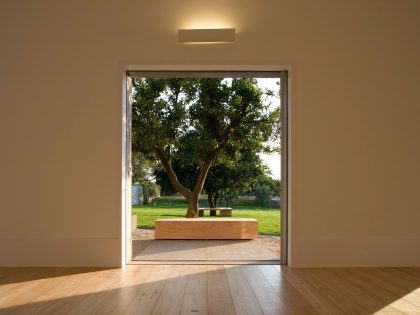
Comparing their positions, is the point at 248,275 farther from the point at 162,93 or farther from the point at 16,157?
the point at 162,93

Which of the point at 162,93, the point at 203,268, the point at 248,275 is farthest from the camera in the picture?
the point at 162,93

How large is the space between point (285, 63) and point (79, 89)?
7.19ft

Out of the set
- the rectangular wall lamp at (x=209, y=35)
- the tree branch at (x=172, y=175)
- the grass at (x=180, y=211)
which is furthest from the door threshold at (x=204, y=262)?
the grass at (x=180, y=211)

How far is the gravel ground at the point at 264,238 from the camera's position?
6.43 metres

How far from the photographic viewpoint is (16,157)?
479cm

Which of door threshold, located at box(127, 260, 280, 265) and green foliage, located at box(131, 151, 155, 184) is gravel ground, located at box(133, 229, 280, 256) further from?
green foliage, located at box(131, 151, 155, 184)

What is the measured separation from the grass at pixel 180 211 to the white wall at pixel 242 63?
14.5 feet

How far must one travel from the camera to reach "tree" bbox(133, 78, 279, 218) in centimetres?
872

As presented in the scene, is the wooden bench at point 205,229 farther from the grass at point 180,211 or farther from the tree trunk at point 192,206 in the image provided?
the grass at point 180,211

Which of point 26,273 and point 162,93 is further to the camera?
point 162,93

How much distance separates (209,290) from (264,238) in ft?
13.0

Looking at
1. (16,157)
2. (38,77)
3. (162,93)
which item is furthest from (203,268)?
(162,93)

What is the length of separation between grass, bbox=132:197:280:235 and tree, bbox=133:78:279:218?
3.45 ft

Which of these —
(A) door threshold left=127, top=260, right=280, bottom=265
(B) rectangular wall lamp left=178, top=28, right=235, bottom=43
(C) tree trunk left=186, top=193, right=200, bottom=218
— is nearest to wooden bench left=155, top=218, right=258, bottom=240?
(C) tree trunk left=186, top=193, right=200, bottom=218
